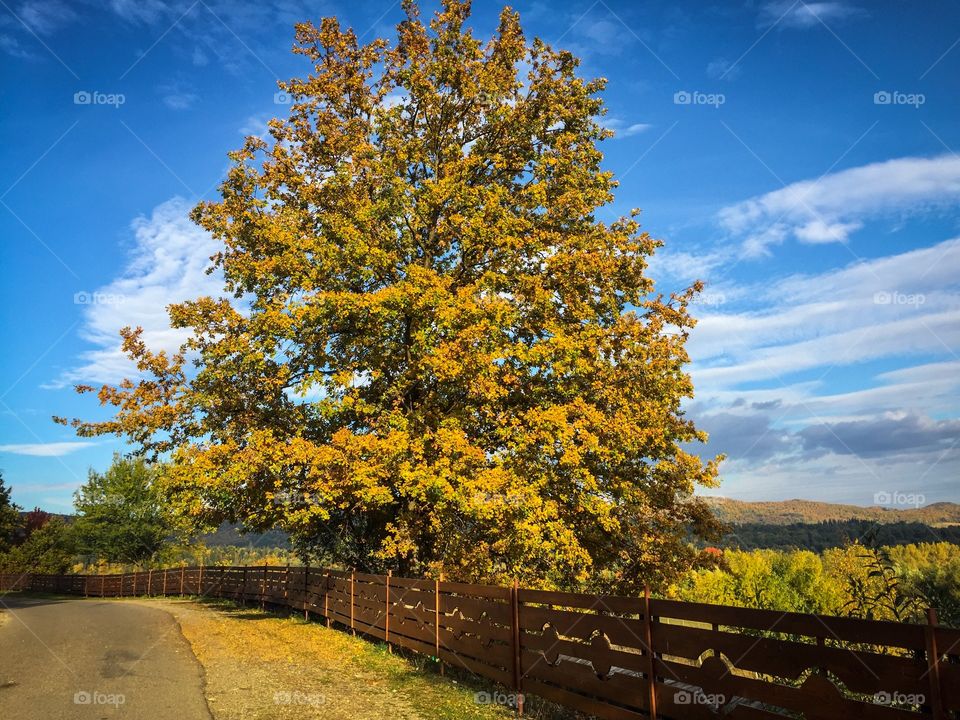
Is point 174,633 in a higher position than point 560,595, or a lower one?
lower

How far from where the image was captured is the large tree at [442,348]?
1425 cm

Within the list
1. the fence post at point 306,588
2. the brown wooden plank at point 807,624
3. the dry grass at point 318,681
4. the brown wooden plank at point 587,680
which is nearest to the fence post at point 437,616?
the dry grass at point 318,681

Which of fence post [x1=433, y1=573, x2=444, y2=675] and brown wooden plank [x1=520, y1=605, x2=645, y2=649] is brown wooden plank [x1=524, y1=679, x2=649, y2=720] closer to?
brown wooden plank [x1=520, y1=605, x2=645, y2=649]

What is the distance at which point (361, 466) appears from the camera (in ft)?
44.8

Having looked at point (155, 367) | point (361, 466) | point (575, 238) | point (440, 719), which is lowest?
point (440, 719)

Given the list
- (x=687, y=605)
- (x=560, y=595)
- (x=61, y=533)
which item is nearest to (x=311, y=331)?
(x=560, y=595)

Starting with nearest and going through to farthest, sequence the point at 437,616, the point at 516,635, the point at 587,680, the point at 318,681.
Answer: the point at 587,680, the point at 516,635, the point at 318,681, the point at 437,616

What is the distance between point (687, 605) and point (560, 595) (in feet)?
6.57

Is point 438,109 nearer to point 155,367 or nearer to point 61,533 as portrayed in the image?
point 155,367

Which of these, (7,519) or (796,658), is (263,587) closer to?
(796,658)

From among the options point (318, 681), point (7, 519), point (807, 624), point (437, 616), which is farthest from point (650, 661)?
point (7, 519)

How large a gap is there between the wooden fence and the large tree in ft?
10.6

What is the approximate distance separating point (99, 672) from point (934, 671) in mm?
11746

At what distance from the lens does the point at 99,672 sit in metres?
10.4
